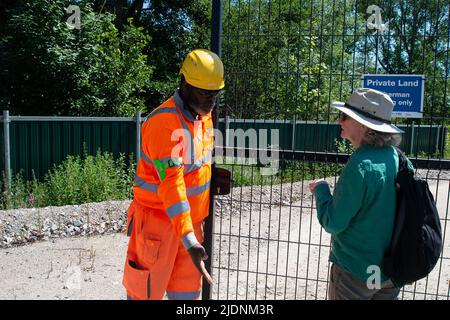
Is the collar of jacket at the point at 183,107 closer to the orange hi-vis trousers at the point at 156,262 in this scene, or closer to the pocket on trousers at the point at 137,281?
the orange hi-vis trousers at the point at 156,262

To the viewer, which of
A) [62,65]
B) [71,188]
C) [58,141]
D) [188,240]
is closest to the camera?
[188,240]

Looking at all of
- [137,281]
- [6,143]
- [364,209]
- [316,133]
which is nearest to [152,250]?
[137,281]

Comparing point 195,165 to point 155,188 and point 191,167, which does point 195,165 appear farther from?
point 155,188

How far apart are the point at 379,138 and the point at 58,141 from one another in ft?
26.3

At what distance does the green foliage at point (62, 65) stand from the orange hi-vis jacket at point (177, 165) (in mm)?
8538

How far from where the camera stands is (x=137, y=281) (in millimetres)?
2908

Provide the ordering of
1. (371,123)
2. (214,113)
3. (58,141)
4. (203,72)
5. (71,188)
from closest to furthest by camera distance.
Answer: (371,123) → (203,72) → (214,113) → (71,188) → (58,141)

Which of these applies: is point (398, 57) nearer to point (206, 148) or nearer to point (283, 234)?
point (206, 148)

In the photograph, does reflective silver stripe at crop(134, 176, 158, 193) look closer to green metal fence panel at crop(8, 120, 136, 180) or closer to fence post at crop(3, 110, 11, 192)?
fence post at crop(3, 110, 11, 192)

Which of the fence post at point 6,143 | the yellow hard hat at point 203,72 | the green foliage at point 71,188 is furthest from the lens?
the fence post at point 6,143

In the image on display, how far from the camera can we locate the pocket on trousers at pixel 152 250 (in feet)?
9.36

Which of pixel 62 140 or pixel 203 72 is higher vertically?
pixel 203 72

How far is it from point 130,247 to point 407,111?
2125 millimetres

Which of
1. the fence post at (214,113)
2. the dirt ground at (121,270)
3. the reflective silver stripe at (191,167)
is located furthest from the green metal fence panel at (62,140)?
the reflective silver stripe at (191,167)
